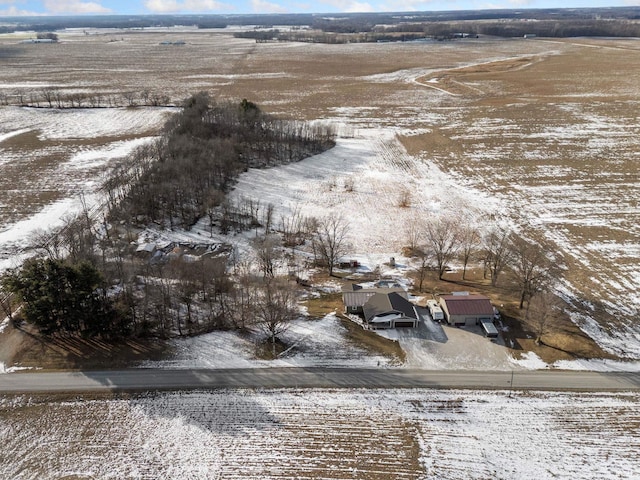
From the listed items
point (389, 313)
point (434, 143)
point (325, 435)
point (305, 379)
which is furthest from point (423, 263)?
point (434, 143)

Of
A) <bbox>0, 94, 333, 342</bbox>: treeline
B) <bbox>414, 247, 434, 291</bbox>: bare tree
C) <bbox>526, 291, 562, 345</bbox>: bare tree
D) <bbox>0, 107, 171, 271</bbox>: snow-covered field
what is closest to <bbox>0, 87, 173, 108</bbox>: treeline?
<bbox>0, 107, 171, 271</bbox>: snow-covered field

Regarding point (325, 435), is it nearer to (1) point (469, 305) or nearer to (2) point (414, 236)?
(1) point (469, 305)

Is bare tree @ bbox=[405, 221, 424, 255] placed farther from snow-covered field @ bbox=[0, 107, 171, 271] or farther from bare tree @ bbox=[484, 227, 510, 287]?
snow-covered field @ bbox=[0, 107, 171, 271]

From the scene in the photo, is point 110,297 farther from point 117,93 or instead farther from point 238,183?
point 117,93

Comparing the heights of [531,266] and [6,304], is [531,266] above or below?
above

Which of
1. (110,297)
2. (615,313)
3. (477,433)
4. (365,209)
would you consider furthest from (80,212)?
(615,313)

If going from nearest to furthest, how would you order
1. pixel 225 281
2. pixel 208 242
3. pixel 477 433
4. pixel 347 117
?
pixel 477 433 → pixel 225 281 → pixel 208 242 → pixel 347 117
